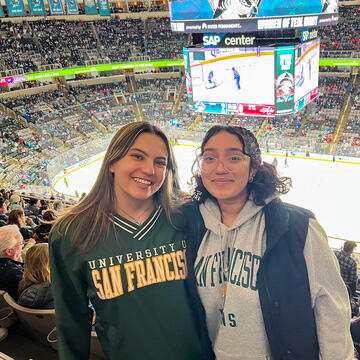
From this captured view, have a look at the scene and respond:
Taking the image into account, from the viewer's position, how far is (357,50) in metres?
21.2

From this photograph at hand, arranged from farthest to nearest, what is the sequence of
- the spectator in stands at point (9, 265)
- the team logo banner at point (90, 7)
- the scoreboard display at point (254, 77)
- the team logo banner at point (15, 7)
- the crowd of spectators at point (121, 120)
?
the team logo banner at point (90, 7), the team logo banner at point (15, 7), the crowd of spectators at point (121, 120), the scoreboard display at point (254, 77), the spectator in stands at point (9, 265)

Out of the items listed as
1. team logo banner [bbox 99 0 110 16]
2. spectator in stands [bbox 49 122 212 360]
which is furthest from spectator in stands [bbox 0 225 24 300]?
team logo banner [bbox 99 0 110 16]

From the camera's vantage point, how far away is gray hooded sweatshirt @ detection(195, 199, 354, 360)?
1486 millimetres

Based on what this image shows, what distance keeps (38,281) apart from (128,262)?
1.10m

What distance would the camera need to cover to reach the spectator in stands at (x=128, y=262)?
1685 mm

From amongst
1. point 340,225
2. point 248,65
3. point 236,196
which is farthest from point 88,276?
point 248,65

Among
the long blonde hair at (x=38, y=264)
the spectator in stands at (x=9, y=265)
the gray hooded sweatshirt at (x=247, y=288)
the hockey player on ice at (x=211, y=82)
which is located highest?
the gray hooded sweatshirt at (x=247, y=288)

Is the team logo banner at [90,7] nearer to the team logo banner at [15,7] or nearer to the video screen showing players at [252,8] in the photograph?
the team logo banner at [15,7]

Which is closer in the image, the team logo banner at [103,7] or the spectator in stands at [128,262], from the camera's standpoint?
the spectator in stands at [128,262]

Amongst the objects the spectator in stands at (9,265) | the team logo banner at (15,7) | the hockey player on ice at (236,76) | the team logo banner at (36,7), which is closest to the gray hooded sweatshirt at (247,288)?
the spectator in stands at (9,265)

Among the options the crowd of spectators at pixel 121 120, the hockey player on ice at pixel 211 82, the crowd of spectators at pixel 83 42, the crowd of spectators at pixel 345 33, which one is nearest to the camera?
the hockey player on ice at pixel 211 82

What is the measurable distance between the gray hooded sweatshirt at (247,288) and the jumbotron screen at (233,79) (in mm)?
11870

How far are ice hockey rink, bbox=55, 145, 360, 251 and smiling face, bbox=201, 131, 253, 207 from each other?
8.07 m

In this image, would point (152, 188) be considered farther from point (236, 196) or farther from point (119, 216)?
point (236, 196)
